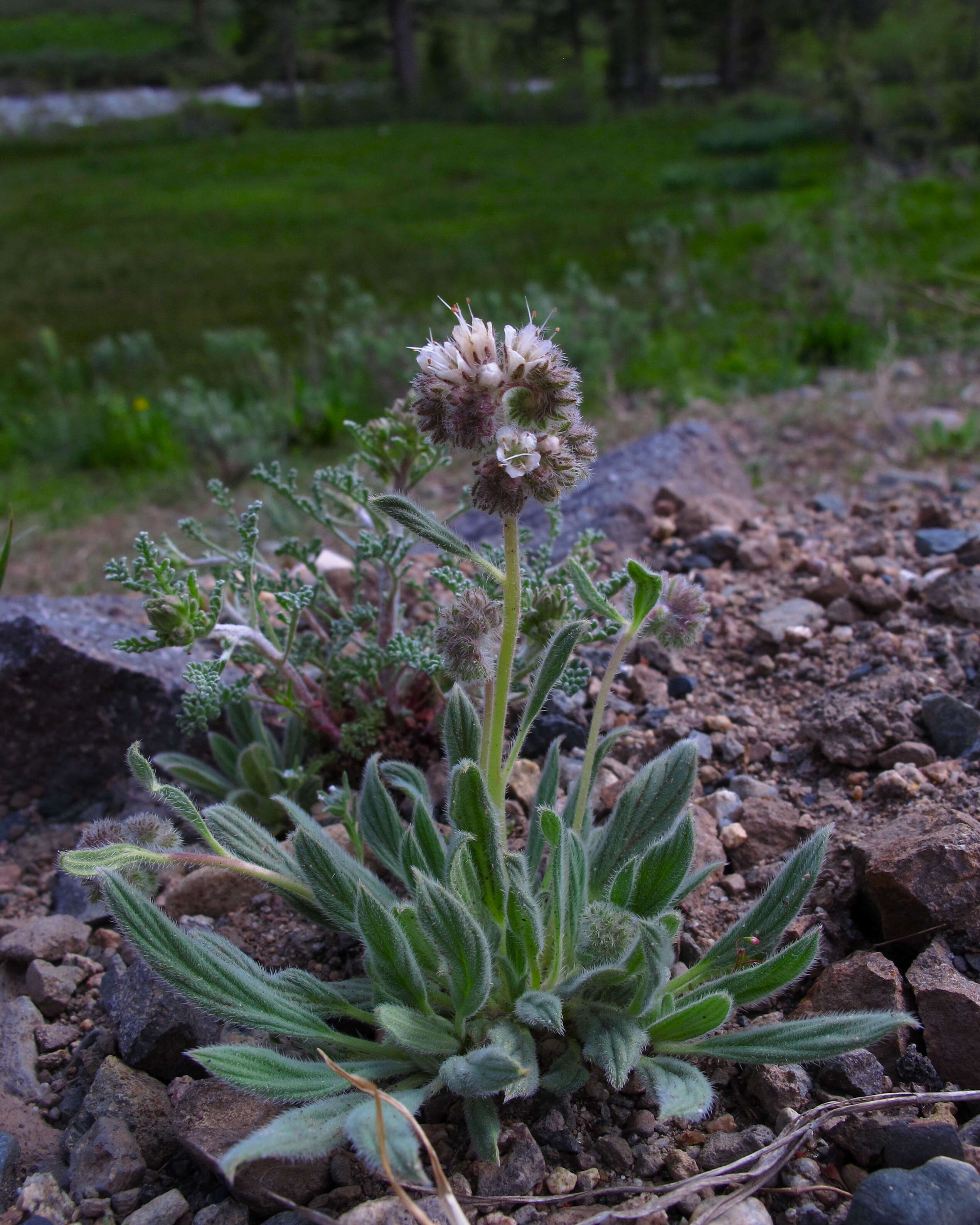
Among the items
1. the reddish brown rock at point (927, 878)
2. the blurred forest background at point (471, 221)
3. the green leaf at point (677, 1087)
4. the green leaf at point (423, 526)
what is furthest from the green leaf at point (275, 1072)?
the blurred forest background at point (471, 221)

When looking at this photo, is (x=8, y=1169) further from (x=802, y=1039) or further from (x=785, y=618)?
(x=785, y=618)

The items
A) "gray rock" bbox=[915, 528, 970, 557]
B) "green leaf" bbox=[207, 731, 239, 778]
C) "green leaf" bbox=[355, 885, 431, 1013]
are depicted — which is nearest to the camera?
"green leaf" bbox=[355, 885, 431, 1013]

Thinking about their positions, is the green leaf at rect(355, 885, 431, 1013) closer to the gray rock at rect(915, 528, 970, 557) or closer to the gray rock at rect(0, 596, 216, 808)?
the gray rock at rect(0, 596, 216, 808)

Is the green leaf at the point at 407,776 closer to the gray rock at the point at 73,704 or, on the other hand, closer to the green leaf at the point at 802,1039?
the green leaf at the point at 802,1039

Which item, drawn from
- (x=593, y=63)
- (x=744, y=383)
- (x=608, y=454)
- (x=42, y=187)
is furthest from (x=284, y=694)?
(x=593, y=63)

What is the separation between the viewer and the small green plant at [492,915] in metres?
1.58

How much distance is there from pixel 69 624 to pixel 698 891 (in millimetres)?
1863

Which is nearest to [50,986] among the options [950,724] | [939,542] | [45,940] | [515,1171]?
[45,940]

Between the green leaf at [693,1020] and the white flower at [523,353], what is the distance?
40.9 inches

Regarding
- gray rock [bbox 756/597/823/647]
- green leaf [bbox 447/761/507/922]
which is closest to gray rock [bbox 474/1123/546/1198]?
green leaf [bbox 447/761/507/922]

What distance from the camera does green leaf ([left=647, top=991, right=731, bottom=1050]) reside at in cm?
162

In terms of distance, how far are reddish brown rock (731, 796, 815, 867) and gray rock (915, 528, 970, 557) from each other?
1.40m

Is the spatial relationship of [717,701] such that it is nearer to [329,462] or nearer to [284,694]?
[284,694]

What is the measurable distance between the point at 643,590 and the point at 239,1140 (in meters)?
1.14
